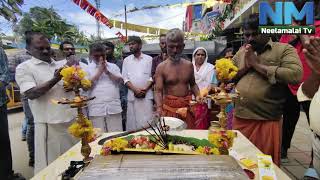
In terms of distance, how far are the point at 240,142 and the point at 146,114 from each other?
2160mm

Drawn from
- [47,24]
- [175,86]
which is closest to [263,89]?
[175,86]

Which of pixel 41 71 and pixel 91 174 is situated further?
pixel 41 71

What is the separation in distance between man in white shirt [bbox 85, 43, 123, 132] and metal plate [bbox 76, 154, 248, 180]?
2.44 metres

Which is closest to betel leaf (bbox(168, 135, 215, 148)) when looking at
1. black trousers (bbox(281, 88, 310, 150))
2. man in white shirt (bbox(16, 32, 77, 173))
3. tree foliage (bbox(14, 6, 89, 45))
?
man in white shirt (bbox(16, 32, 77, 173))

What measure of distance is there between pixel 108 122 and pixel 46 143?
1.11m

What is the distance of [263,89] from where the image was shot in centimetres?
302

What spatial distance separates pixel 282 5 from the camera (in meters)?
3.59

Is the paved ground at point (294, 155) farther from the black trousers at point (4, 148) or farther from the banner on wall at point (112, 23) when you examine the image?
the banner on wall at point (112, 23)

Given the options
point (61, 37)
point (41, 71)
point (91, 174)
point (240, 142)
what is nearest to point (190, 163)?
point (91, 174)

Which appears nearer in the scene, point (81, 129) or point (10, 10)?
point (81, 129)

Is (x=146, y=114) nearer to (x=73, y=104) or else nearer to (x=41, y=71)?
(x=41, y=71)

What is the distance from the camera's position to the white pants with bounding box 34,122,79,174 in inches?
125

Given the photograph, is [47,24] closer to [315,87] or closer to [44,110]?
[44,110]

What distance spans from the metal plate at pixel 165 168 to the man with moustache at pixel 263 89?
147 centimetres
